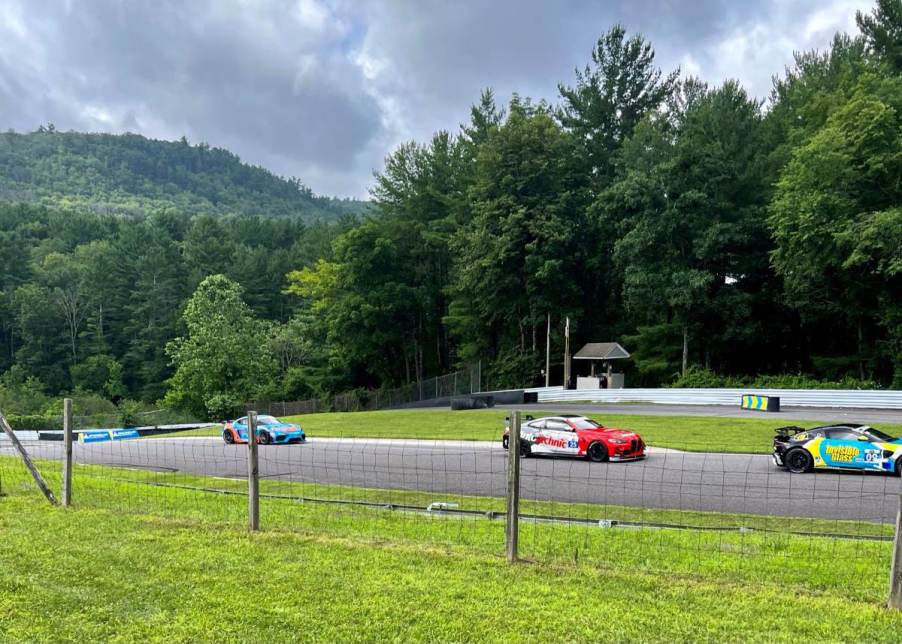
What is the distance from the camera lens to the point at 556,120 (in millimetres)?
59844

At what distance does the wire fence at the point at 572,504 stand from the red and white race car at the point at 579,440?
318 mm

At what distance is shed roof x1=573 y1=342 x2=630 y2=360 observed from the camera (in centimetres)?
4578

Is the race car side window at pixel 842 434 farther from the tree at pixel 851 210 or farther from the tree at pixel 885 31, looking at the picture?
the tree at pixel 885 31

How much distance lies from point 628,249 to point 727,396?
46.6 ft

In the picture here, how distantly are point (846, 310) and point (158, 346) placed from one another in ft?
251

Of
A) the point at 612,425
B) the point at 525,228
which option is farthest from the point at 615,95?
the point at 612,425

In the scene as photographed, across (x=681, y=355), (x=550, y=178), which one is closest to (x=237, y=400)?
(x=550, y=178)

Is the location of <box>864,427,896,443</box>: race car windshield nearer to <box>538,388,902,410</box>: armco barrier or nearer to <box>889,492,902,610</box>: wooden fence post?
<box>889,492,902,610</box>: wooden fence post

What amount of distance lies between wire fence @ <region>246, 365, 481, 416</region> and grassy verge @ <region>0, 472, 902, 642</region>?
42.5 metres

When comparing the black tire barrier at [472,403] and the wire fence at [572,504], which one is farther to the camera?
the black tire barrier at [472,403]

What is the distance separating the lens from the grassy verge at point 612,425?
2097cm

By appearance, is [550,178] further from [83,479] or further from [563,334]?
[83,479]

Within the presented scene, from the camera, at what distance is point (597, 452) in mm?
17812

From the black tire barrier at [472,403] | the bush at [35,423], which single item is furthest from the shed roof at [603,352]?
the bush at [35,423]
